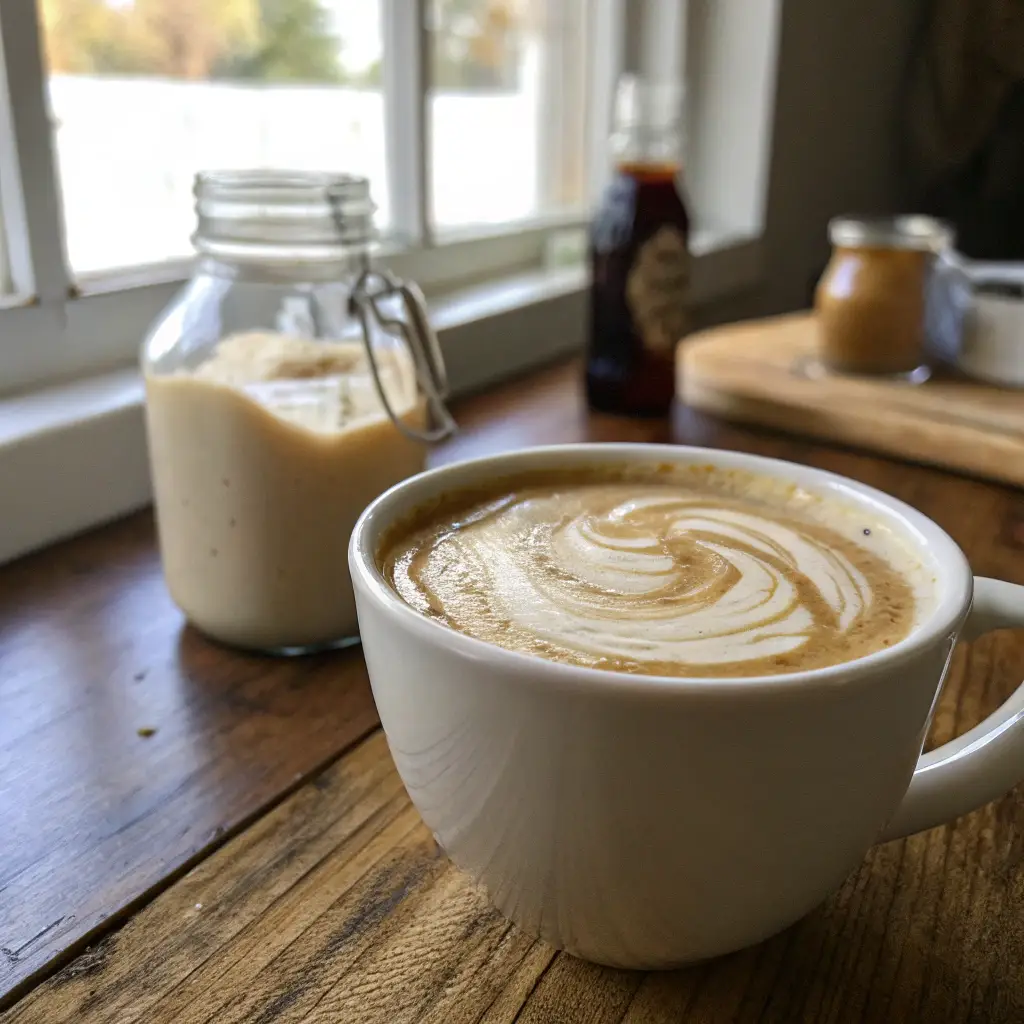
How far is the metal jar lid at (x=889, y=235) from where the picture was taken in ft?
3.02

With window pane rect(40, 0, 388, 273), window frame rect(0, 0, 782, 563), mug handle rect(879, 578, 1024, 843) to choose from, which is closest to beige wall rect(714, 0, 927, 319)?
window frame rect(0, 0, 782, 563)

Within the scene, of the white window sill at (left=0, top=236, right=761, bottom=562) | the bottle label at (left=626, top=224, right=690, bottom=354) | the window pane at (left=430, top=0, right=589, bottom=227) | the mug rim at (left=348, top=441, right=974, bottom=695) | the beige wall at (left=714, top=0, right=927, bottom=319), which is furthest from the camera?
the beige wall at (left=714, top=0, right=927, bottom=319)

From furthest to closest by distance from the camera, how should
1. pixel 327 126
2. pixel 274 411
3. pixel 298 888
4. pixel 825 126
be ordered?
pixel 825 126, pixel 327 126, pixel 274 411, pixel 298 888

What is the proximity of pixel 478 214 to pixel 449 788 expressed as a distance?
111 cm

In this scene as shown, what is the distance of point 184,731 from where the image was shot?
18.3 inches

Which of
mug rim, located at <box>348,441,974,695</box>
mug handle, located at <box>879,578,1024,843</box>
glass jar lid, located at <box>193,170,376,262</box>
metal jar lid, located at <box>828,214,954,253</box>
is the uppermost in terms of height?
glass jar lid, located at <box>193,170,376,262</box>

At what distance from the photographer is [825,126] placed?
1.81m

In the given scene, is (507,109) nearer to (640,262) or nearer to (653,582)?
(640,262)

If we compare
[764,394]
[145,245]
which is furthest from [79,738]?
[764,394]

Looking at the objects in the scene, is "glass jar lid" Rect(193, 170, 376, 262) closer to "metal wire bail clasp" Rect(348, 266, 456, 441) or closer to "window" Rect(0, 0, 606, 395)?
"metal wire bail clasp" Rect(348, 266, 456, 441)

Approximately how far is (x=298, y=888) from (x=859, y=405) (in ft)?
2.22


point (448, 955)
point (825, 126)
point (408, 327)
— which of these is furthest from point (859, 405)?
point (825, 126)

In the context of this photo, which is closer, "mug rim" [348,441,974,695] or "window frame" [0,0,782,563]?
"mug rim" [348,441,974,695]

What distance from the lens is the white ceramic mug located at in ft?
0.86
